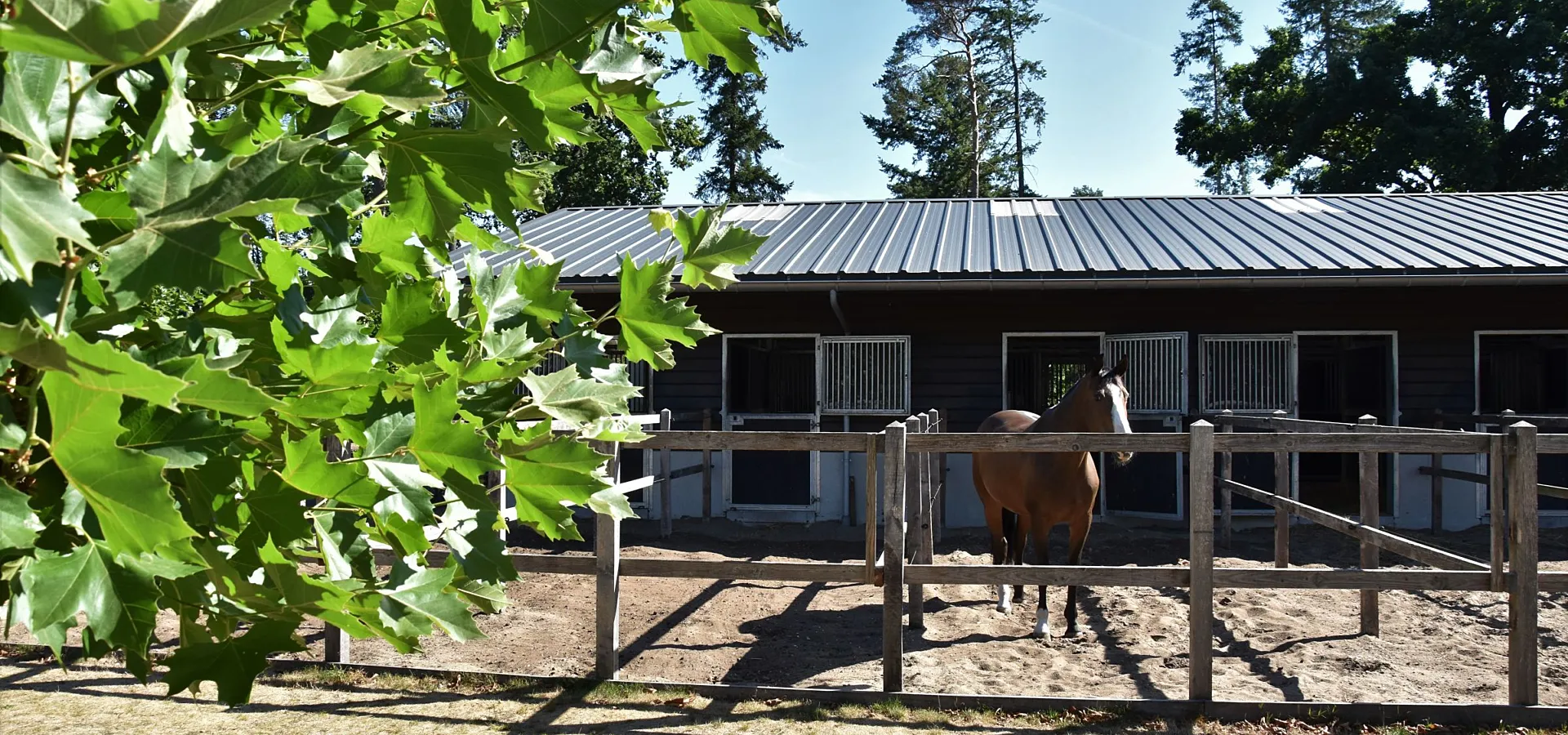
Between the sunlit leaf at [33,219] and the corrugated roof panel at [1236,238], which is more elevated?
the corrugated roof panel at [1236,238]

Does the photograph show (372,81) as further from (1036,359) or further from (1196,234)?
(1036,359)

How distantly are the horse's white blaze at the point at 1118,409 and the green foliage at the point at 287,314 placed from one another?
4.67m

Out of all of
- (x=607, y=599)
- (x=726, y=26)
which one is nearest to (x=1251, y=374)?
(x=607, y=599)

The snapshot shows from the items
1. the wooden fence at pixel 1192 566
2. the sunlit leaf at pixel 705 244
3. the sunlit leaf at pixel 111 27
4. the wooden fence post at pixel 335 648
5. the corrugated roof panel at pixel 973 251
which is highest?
the corrugated roof panel at pixel 973 251

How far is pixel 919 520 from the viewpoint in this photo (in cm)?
563

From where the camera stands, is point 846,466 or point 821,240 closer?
point 846,466

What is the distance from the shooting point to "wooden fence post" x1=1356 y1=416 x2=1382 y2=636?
5.63 meters

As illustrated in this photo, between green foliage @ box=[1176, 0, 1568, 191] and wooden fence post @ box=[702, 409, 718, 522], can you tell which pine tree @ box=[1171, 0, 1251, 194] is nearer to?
green foliage @ box=[1176, 0, 1568, 191]

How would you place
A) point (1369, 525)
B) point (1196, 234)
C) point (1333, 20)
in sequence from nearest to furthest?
point (1369, 525) → point (1196, 234) → point (1333, 20)

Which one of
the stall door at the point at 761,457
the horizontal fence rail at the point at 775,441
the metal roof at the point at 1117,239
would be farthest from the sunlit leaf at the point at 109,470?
the stall door at the point at 761,457

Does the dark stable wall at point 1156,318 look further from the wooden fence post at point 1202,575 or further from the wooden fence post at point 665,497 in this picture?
the wooden fence post at point 1202,575

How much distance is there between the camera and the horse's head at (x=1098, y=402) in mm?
5598

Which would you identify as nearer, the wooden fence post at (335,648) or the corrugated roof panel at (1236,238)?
the wooden fence post at (335,648)

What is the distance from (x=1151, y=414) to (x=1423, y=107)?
20.8 m
